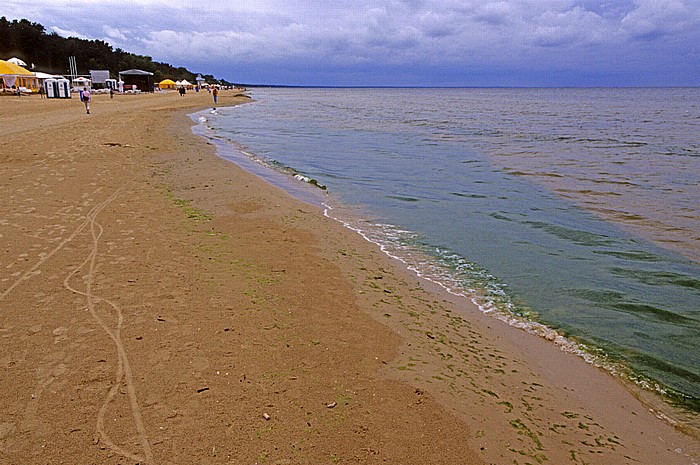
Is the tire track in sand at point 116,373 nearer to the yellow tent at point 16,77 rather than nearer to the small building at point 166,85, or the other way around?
the yellow tent at point 16,77

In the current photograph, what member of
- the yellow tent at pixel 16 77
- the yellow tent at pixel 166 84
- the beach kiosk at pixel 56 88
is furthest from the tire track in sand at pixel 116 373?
the yellow tent at pixel 166 84

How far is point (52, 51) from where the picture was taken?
331 ft

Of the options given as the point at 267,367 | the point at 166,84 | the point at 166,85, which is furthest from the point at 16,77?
the point at 267,367

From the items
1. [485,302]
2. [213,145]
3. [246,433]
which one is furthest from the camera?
[213,145]

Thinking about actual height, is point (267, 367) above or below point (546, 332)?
above

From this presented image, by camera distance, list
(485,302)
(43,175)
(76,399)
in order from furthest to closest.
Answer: (43,175)
(485,302)
(76,399)

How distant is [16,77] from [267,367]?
69053 millimetres

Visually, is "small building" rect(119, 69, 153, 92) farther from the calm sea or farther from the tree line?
the calm sea

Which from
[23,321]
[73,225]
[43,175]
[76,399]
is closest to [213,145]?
[43,175]

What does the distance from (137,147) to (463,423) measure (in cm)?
1773

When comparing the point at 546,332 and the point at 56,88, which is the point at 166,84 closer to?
the point at 56,88

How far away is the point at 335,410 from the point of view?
12.2 feet

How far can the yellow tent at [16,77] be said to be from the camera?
168 ft

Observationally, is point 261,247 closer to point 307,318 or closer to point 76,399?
point 307,318
